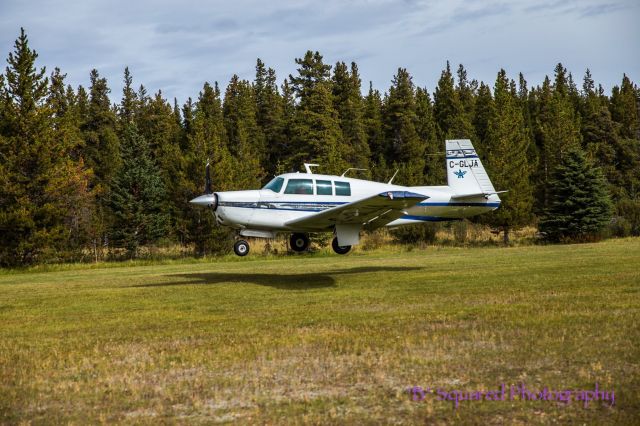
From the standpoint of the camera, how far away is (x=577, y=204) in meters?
41.8

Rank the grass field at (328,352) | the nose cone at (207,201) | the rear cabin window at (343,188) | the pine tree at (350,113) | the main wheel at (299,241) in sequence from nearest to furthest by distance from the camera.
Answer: the grass field at (328,352)
the nose cone at (207,201)
the rear cabin window at (343,188)
the main wheel at (299,241)
the pine tree at (350,113)

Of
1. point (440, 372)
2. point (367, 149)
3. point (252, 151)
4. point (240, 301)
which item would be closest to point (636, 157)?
point (367, 149)

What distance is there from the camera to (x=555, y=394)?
6.88 metres

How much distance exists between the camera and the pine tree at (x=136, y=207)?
157ft

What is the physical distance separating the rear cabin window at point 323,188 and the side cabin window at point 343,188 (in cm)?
27

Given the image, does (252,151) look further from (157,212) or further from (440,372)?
(440,372)

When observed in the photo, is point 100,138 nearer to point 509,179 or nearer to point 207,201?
point 509,179

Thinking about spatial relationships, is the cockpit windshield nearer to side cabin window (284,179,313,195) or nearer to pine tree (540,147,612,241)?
side cabin window (284,179,313,195)

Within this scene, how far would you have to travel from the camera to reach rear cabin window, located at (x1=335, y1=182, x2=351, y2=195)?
2052cm

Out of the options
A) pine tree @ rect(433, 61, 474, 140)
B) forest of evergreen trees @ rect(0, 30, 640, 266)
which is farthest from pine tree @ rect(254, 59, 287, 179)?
pine tree @ rect(433, 61, 474, 140)

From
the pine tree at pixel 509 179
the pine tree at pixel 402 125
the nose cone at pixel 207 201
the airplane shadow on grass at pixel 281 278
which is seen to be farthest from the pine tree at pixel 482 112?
the nose cone at pixel 207 201

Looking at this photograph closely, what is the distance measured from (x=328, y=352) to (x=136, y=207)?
137ft

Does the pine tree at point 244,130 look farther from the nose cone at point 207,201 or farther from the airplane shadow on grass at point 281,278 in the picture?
the nose cone at point 207,201

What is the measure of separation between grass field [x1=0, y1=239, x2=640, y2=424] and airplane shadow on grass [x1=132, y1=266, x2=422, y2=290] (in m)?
1.91
